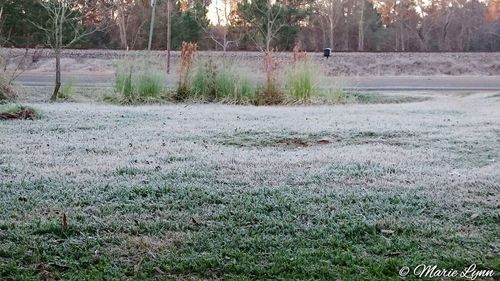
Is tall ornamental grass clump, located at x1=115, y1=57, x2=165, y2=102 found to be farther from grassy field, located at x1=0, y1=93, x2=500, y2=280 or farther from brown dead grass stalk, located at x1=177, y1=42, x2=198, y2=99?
grassy field, located at x1=0, y1=93, x2=500, y2=280

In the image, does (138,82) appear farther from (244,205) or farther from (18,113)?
(244,205)

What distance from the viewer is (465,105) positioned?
887cm

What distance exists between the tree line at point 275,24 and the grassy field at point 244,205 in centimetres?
1203

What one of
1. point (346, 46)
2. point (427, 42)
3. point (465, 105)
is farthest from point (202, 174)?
point (427, 42)

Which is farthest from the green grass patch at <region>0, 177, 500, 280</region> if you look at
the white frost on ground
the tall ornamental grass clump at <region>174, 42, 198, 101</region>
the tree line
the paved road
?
the tree line

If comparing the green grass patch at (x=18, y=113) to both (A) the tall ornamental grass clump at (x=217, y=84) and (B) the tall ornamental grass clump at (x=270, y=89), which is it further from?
(B) the tall ornamental grass clump at (x=270, y=89)

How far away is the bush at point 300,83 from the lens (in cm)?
1020

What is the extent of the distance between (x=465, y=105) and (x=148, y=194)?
712 cm

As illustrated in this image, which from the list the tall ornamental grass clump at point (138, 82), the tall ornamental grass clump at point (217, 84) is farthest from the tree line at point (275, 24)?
the tall ornamental grass clump at point (217, 84)

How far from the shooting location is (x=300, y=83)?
403 inches

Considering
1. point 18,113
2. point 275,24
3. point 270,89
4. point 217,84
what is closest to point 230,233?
point 18,113

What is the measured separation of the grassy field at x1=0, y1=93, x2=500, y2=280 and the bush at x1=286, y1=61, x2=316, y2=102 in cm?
520

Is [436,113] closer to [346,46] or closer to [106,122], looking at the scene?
[106,122]

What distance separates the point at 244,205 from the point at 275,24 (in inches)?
917
